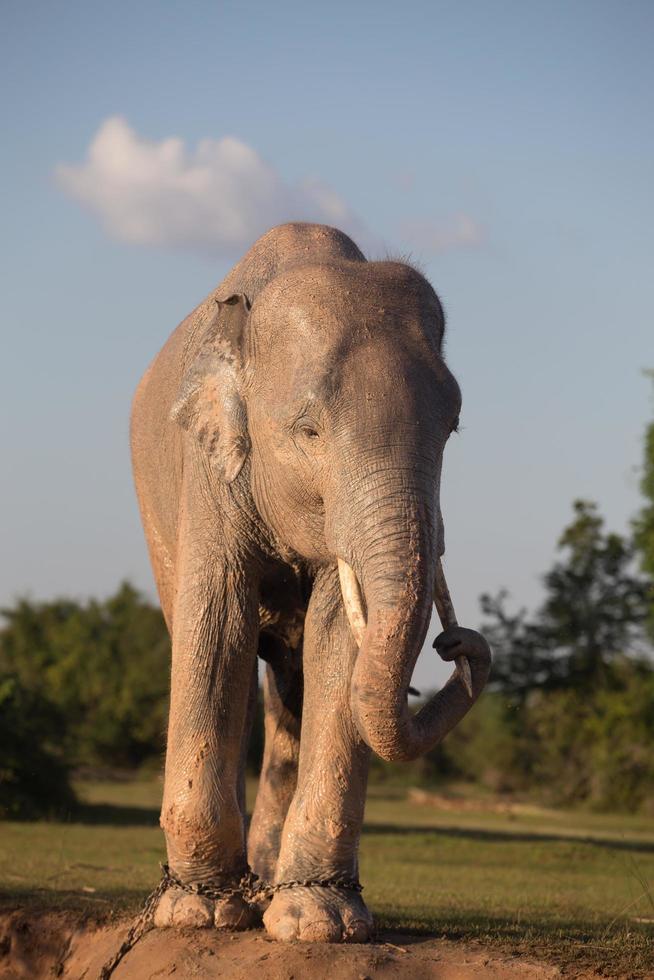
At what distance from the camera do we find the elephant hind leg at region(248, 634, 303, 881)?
8.88m

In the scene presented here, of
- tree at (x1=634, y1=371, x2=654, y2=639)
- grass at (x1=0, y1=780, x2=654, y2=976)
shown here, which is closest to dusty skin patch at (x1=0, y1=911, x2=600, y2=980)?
grass at (x1=0, y1=780, x2=654, y2=976)

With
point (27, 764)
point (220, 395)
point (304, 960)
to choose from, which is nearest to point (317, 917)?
point (304, 960)

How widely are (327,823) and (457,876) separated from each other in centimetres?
773

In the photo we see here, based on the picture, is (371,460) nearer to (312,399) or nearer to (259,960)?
(312,399)

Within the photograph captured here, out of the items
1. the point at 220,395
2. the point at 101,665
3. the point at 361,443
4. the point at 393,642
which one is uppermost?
the point at 101,665

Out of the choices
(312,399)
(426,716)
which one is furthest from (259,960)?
(312,399)

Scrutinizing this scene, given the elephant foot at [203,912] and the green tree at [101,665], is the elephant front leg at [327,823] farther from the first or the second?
the green tree at [101,665]

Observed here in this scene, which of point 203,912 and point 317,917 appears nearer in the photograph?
point 317,917

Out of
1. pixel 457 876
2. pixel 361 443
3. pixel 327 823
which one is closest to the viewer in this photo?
pixel 361 443

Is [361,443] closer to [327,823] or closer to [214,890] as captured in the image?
[327,823]

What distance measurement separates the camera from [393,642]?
21.0 ft

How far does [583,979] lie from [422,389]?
9.32 feet

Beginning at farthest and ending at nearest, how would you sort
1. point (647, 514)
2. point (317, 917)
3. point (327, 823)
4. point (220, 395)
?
point (647, 514) < point (220, 395) < point (327, 823) < point (317, 917)

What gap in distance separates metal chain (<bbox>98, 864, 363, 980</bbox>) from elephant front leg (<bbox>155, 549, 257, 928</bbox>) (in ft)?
0.09
